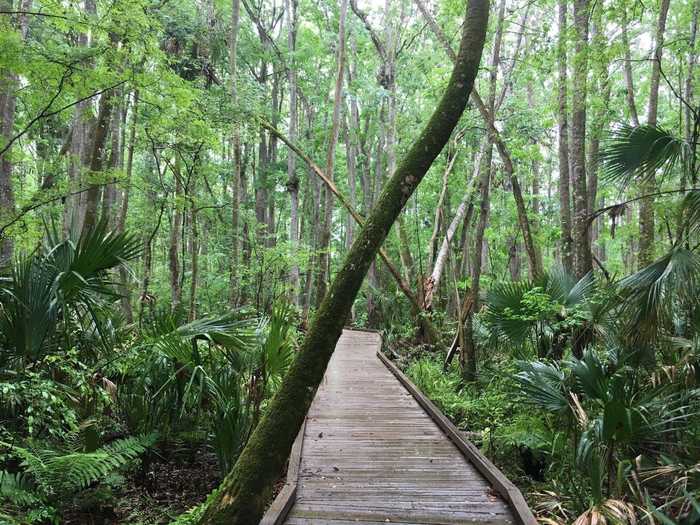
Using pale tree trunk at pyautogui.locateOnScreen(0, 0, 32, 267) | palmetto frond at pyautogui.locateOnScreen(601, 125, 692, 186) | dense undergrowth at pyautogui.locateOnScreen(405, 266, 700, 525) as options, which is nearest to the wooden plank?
dense undergrowth at pyautogui.locateOnScreen(405, 266, 700, 525)

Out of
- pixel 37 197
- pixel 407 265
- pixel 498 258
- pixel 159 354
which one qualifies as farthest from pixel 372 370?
pixel 498 258

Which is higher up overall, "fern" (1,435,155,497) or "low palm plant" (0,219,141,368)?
"low palm plant" (0,219,141,368)

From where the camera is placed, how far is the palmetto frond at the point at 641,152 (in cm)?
469

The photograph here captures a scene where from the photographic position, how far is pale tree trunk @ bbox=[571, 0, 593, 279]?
7.00 metres

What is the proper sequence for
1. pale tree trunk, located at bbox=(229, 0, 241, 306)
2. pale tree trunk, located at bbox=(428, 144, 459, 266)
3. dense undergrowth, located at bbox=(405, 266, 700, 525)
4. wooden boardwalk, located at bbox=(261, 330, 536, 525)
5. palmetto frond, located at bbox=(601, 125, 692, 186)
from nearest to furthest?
dense undergrowth, located at bbox=(405, 266, 700, 525) < wooden boardwalk, located at bbox=(261, 330, 536, 525) < palmetto frond, located at bbox=(601, 125, 692, 186) < pale tree trunk, located at bbox=(229, 0, 241, 306) < pale tree trunk, located at bbox=(428, 144, 459, 266)

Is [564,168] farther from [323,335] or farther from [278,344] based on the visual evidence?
[323,335]

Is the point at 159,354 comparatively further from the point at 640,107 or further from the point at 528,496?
the point at 640,107

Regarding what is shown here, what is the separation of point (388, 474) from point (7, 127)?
344 inches

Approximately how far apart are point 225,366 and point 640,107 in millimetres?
19642

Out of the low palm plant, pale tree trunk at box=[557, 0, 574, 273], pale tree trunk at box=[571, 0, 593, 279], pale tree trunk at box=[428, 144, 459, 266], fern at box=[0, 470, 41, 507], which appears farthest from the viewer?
pale tree trunk at box=[428, 144, 459, 266]

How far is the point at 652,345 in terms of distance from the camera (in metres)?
4.29

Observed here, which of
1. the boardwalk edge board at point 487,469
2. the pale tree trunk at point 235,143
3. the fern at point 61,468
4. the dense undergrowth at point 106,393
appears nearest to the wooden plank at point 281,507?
the dense undergrowth at point 106,393

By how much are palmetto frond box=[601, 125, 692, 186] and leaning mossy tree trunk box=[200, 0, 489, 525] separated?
2.17 meters

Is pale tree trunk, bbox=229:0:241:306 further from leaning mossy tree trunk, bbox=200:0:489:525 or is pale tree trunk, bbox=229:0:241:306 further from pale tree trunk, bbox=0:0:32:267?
leaning mossy tree trunk, bbox=200:0:489:525
